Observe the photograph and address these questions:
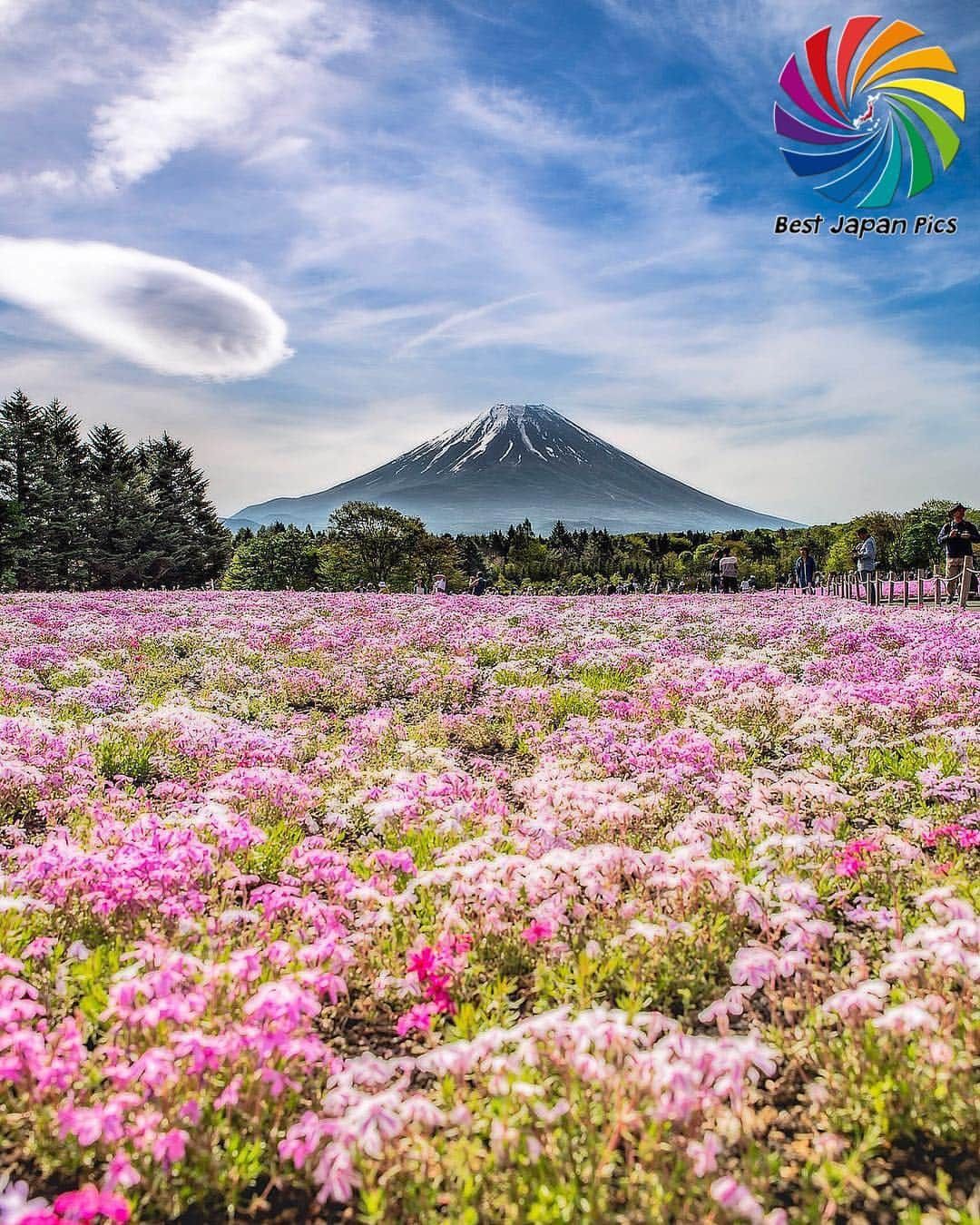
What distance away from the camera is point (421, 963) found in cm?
428

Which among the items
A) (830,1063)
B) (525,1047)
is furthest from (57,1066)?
(830,1063)

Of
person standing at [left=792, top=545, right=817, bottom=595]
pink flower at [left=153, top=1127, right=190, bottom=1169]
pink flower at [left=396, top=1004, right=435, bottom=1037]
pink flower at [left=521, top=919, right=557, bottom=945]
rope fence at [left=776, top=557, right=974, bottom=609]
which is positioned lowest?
pink flower at [left=396, top=1004, right=435, bottom=1037]

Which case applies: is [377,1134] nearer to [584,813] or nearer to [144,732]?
[584,813]

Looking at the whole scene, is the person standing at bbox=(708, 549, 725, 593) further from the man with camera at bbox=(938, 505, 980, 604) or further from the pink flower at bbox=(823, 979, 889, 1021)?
the pink flower at bbox=(823, 979, 889, 1021)

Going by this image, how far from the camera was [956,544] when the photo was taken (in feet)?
79.3

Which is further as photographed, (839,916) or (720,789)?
(720,789)

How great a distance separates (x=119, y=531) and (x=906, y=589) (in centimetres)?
5547

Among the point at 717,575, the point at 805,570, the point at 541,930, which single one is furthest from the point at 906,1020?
the point at 717,575

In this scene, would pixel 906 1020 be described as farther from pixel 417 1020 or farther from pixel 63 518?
pixel 63 518

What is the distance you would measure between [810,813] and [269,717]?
21.2ft

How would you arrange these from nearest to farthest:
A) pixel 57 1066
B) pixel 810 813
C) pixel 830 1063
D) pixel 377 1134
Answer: pixel 377 1134 < pixel 57 1066 < pixel 830 1063 < pixel 810 813

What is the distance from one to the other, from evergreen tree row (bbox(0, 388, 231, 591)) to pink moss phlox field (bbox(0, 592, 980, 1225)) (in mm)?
53958

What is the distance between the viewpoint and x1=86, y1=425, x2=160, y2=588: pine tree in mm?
61875

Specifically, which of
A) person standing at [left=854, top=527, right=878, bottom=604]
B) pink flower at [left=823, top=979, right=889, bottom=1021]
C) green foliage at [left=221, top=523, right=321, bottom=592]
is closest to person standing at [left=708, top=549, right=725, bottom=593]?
person standing at [left=854, top=527, right=878, bottom=604]
